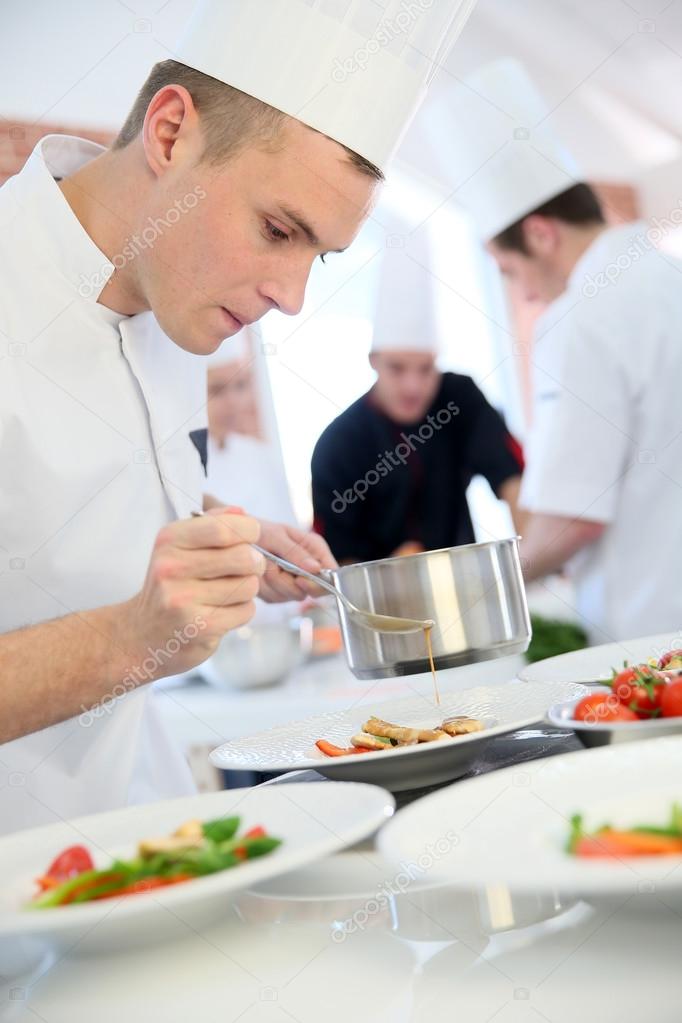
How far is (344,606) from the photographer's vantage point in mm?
1188

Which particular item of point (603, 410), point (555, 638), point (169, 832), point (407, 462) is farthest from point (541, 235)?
point (169, 832)

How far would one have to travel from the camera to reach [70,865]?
2.39ft

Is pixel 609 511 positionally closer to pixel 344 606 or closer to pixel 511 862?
pixel 344 606

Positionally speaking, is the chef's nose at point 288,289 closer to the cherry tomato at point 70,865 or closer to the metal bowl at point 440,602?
the metal bowl at point 440,602

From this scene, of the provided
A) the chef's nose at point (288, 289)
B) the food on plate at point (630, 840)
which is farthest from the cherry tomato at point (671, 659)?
the chef's nose at point (288, 289)

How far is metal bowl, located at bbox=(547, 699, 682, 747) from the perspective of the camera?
815 mm

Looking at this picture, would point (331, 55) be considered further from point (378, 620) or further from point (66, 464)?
point (378, 620)

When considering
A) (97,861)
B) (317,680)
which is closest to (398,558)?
(97,861)

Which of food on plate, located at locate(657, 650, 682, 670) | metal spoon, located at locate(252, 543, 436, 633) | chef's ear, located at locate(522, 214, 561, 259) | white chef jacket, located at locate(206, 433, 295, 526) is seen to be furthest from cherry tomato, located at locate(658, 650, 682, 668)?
white chef jacket, located at locate(206, 433, 295, 526)

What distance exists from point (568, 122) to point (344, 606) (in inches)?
193

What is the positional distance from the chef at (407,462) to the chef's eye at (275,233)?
1.93m

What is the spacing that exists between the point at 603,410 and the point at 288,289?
1164 mm

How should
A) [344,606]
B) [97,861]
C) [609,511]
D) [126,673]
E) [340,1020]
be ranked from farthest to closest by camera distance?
[609,511]
[344,606]
[126,673]
[97,861]
[340,1020]

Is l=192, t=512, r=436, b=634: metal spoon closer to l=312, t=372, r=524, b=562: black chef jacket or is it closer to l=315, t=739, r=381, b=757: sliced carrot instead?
l=315, t=739, r=381, b=757: sliced carrot
